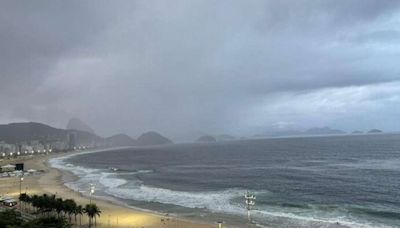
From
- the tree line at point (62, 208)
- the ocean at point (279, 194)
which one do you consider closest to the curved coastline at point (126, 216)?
the ocean at point (279, 194)

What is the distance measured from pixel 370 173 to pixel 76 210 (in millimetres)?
91561

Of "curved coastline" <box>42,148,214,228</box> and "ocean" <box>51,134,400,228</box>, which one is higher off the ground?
"ocean" <box>51,134,400,228</box>

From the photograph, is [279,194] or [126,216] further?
[279,194]

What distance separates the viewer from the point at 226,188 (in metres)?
99.9

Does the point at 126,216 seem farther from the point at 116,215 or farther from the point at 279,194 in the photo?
the point at 279,194

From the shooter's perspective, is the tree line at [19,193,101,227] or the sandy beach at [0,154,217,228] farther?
the sandy beach at [0,154,217,228]

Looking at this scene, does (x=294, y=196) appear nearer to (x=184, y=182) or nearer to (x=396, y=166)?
(x=184, y=182)

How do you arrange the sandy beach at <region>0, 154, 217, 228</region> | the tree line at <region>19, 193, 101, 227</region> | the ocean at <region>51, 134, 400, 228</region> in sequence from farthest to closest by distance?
the ocean at <region>51, 134, 400, 228</region> < the sandy beach at <region>0, 154, 217, 228</region> < the tree line at <region>19, 193, 101, 227</region>

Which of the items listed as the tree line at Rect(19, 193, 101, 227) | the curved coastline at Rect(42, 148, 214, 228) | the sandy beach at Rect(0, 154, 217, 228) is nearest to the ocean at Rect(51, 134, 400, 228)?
the curved coastline at Rect(42, 148, 214, 228)

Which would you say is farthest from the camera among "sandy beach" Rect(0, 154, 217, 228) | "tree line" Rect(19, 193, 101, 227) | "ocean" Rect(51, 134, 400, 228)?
"ocean" Rect(51, 134, 400, 228)

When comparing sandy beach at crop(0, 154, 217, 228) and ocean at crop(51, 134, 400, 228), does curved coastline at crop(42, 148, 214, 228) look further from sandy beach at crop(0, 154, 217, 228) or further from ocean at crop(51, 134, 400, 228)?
ocean at crop(51, 134, 400, 228)

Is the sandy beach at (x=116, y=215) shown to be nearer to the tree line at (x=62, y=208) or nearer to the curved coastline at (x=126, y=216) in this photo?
the curved coastline at (x=126, y=216)

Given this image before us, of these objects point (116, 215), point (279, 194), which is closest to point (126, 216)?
point (116, 215)

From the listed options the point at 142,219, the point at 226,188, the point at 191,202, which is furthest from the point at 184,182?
the point at 142,219
